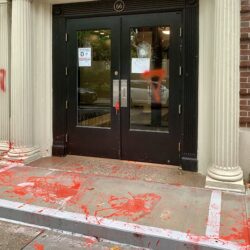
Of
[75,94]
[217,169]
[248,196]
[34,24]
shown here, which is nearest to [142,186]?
[217,169]

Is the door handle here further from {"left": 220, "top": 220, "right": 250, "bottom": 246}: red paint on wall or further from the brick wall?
{"left": 220, "top": 220, "right": 250, "bottom": 246}: red paint on wall

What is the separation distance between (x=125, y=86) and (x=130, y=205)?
2.38m

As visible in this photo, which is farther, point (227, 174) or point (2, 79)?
point (2, 79)

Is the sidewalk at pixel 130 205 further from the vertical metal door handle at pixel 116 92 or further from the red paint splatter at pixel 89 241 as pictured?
the vertical metal door handle at pixel 116 92

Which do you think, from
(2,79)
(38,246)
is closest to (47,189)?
(38,246)

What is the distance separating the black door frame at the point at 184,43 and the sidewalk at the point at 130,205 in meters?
0.58

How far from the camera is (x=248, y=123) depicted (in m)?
5.05

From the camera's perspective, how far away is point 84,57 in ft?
20.5

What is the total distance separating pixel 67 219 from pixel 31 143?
2769 mm

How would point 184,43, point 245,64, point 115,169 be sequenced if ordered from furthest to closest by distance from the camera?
1. point 115,169
2. point 184,43
3. point 245,64

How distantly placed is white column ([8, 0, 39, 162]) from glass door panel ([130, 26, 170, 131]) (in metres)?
1.81

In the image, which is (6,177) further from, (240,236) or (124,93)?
(240,236)

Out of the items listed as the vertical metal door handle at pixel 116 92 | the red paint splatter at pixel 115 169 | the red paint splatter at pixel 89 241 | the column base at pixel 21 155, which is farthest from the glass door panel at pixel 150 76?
the red paint splatter at pixel 89 241

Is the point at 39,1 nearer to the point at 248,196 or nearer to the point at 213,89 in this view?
the point at 213,89
